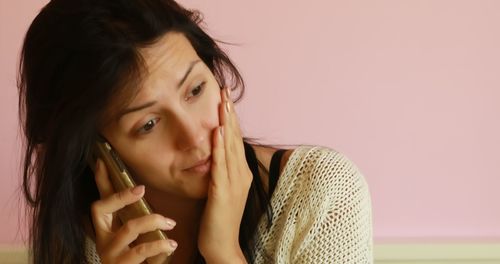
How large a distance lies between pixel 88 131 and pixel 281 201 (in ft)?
1.10

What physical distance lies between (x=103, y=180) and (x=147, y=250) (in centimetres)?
15

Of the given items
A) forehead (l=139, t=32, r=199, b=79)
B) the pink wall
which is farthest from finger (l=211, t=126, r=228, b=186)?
the pink wall

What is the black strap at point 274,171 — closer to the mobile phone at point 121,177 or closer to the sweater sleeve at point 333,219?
the sweater sleeve at point 333,219

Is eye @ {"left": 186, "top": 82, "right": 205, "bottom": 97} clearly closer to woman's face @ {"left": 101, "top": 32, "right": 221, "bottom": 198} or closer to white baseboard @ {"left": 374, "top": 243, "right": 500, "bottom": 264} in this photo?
woman's face @ {"left": 101, "top": 32, "right": 221, "bottom": 198}

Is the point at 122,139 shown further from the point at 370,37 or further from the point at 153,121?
the point at 370,37

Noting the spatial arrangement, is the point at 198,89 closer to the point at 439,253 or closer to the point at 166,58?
the point at 166,58

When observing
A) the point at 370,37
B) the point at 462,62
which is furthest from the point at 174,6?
the point at 462,62

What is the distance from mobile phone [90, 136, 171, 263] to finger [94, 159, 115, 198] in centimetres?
1

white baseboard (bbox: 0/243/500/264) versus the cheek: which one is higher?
the cheek

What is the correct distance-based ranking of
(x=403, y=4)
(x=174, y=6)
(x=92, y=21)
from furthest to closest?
1. (x=403, y=4)
2. (x=174, y=6)
3. (x=92, y=21)

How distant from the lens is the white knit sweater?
95cm

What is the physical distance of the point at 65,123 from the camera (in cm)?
87

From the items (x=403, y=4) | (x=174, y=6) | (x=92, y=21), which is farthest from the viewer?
(x=403, y=4)

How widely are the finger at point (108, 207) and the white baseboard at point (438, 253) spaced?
1.96 ft
